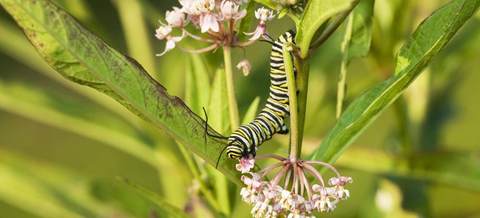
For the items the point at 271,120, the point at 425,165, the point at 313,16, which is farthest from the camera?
the point at 425,165

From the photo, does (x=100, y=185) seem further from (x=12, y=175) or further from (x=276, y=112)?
(x=276, y=112)

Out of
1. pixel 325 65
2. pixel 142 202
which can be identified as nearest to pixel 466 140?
pixel 325 65

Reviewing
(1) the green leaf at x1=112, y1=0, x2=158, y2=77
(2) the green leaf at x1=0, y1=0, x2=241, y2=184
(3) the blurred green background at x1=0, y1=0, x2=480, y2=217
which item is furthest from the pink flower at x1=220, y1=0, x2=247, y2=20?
(1) the green leaf at x1=112, y1=0, x2=158, y2=77

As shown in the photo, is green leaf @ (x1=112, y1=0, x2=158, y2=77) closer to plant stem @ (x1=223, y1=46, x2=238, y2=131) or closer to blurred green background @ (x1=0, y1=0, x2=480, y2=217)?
blurred green background @ (x1=0, y1=0, x2=480, y2=217)

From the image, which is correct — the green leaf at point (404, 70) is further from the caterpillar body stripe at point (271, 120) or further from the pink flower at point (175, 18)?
the pink flower at point (175, 18)

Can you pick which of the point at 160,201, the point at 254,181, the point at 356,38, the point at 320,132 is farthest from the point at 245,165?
the point at 320,132

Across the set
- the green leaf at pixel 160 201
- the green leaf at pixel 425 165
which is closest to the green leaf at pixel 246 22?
the green leaf at pixel 160 201

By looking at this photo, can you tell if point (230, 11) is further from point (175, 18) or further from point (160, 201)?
point (160, 201)
